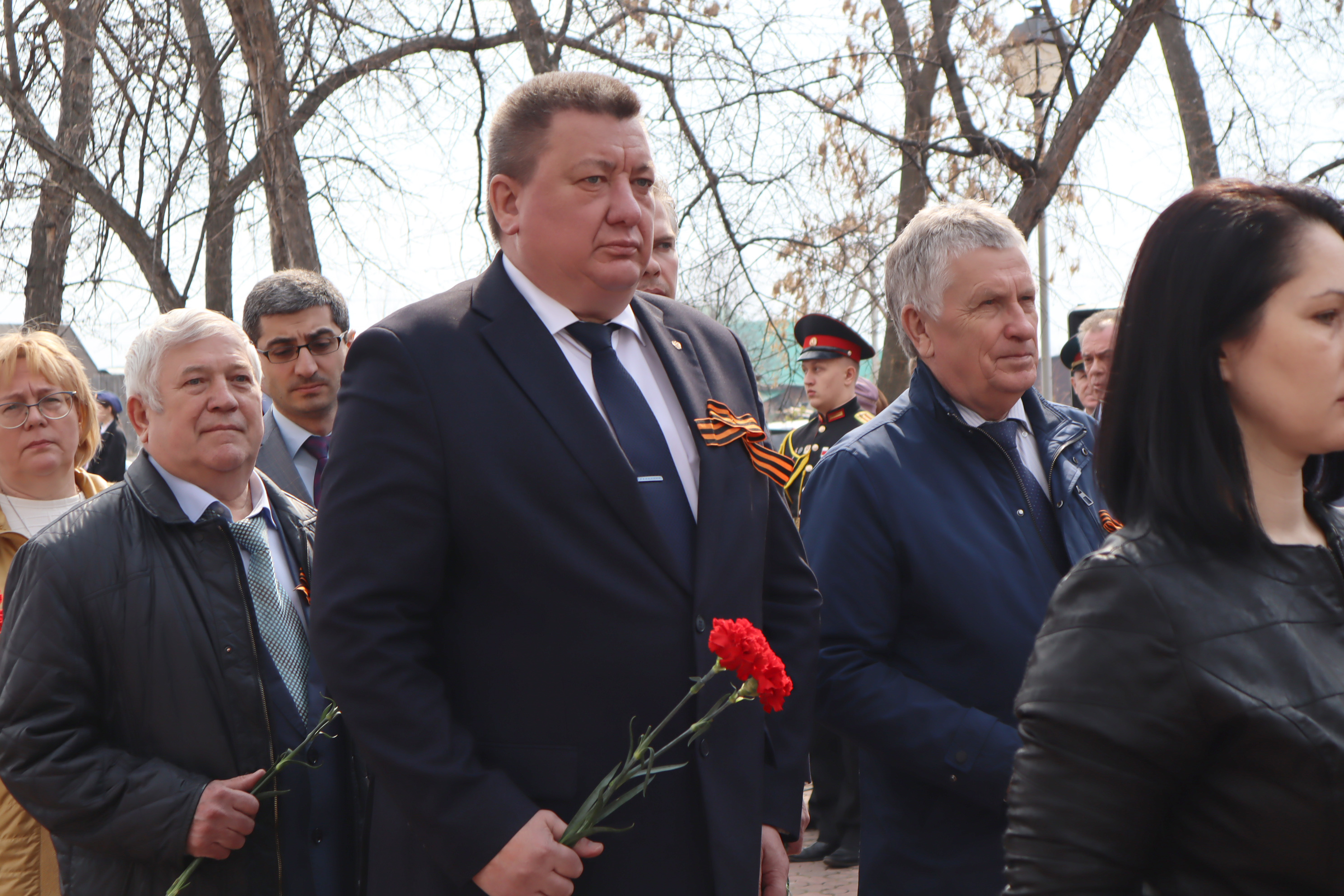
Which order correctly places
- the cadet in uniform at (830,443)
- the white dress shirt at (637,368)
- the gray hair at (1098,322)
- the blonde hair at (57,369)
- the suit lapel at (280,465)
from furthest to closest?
the cadet in uniform at (830,443)
the gray hair at (1098,322)
the suit lapel at (280,465)
the blonde hair at (57,369)
the white dress shirt at (637,368)

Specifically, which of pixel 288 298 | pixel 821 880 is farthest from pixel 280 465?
pixel 821 880

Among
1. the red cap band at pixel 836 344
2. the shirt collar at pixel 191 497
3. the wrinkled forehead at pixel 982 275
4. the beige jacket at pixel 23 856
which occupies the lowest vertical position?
the beige jacket at pixel 23 856

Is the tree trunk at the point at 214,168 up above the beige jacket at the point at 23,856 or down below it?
above

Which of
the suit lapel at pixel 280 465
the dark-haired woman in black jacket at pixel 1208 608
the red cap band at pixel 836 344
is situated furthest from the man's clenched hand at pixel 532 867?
the red cap band at pixel 836 344

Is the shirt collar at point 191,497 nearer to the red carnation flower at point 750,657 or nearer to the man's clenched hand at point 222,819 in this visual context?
the man's clenched hand at point 222,819

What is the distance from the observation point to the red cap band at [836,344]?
23.8 feet

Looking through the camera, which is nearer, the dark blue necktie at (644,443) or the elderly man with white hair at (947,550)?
the dark blue necktie at (644,443)

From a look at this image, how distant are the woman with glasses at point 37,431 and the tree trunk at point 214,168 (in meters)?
3.28

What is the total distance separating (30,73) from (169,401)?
6983 millimetres

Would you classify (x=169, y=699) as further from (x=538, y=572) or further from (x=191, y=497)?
(x=538, y=572)

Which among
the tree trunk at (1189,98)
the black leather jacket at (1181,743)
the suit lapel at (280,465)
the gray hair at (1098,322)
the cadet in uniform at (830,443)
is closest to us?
the black leather jacket at (1181,743)

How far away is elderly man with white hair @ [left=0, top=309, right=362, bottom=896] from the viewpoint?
245 cm

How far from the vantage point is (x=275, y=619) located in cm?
269

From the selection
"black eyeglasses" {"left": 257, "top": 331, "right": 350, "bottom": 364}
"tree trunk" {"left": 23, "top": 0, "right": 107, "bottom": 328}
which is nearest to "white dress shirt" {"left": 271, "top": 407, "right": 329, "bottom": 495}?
"black eyeglasses" {"left": 257, "top": 331, "right": 350, "bottom": 364}
